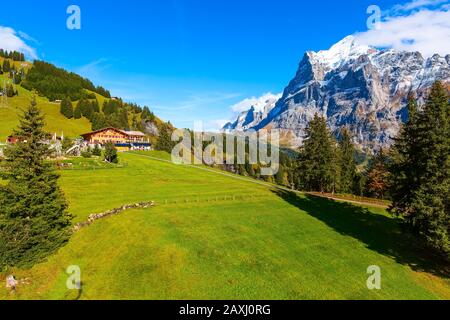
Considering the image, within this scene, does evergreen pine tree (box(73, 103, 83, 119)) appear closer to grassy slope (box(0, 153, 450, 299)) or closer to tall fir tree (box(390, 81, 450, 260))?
grassy slope (box(0, 153, 450, 299))

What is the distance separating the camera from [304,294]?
2697 centimetres

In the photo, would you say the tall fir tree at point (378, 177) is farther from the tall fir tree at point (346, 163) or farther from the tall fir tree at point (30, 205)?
the tall fir tree at point (30, 205)

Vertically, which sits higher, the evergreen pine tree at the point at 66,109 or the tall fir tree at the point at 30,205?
the evergreen pine tree at the point at 66,109

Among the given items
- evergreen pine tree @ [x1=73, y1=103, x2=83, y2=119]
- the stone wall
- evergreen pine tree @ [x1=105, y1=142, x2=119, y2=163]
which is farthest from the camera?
evergreen pine tree @ [x1=73, y1=103, x2=83, y2=119]

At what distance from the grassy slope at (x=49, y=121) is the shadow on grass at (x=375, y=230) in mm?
123861

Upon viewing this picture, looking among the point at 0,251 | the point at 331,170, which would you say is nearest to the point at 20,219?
the point at 0,251

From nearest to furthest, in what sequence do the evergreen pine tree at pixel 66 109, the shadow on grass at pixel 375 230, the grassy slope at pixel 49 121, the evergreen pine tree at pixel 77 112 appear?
the shadow on grass at pixel 375 230, the grassy slope at pixel 49 121, the evergreen pine tree at pixel 66 109, the evergreen pine tree at pixel 77 112

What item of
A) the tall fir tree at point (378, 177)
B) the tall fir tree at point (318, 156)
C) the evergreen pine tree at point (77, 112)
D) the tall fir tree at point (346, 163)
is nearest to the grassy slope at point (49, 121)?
the evergreen pine tree at point (77, 112)

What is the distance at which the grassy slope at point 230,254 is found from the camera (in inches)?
1088

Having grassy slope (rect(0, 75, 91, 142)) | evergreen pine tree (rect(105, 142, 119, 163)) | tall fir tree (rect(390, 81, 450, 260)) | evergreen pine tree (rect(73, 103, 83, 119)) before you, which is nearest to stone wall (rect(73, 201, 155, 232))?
tall fir tree (rect(390, 81, 450, 260))

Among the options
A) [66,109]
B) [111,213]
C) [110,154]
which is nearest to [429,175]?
Answer: [111,213]

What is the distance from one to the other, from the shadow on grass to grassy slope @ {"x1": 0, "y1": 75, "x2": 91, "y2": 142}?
124 meters

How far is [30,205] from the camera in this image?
33844 mm

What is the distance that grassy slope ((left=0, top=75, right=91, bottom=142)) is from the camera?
146m
